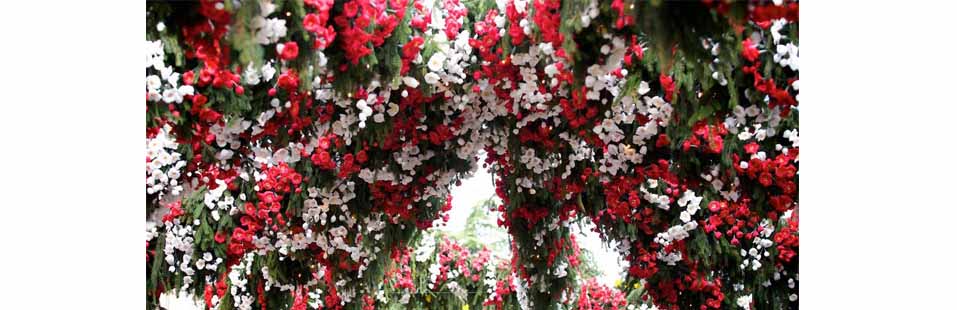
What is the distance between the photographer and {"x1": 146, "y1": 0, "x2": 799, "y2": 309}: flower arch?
2066mm

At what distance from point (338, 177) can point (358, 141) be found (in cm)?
34

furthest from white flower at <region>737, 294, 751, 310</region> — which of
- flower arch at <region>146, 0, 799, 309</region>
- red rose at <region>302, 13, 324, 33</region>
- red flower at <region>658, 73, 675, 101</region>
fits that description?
red rose at <region>302, 13, 324, 33</region>

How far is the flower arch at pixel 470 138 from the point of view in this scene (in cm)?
207

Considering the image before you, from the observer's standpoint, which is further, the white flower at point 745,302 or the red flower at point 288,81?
the white flower at point 745,302

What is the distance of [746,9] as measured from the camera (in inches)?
55.0

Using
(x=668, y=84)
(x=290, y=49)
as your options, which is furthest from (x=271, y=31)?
(x=668, y=84)

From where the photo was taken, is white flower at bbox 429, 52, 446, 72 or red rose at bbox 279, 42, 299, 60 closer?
red rose at bbox 279, 42, 299, 60

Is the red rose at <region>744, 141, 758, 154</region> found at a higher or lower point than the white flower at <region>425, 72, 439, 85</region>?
lower

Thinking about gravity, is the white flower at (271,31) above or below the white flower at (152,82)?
below

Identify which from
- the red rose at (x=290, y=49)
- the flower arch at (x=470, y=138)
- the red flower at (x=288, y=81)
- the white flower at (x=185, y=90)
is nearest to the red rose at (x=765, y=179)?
A: the flower arch at (x=470, y=138)

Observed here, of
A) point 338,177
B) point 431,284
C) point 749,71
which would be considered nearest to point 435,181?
point 338,177

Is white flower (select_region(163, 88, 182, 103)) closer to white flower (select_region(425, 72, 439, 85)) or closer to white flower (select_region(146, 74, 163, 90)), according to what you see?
white flower (select_region(146, 74, 163, 90))

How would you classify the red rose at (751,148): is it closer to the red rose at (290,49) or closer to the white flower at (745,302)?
the white flower at (745,302)
